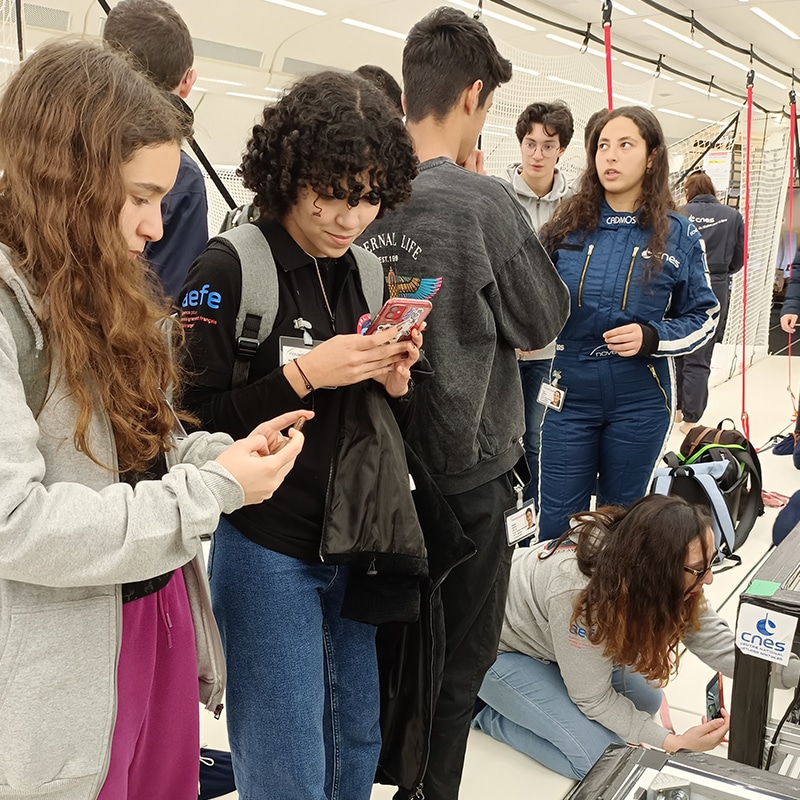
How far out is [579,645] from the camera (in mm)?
2199

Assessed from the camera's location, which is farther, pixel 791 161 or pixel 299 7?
pixel 299 7

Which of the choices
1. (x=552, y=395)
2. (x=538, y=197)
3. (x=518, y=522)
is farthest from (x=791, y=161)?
(x=518, y=522)

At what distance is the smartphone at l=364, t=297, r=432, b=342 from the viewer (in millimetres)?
1297

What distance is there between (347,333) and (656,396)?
165 centimetres

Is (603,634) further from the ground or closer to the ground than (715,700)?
further from the ground

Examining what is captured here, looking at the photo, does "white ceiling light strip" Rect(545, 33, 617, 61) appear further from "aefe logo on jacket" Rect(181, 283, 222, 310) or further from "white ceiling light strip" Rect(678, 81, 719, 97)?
"aefe logo on jacket" Rect(181, 283, 222, 310)

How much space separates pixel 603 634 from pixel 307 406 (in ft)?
3.76

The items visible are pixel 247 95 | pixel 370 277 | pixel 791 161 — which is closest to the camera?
pixel 370 277

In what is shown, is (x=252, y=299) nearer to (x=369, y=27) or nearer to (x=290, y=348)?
(x=290, y=348)

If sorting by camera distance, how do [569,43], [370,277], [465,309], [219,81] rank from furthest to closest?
[219,81] < [569,43] < [465,309] < [370,277]

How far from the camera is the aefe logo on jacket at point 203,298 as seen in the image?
1.31 metres

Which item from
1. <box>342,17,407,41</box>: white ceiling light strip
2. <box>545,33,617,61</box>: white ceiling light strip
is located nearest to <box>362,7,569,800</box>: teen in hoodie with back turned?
<box>545,33,617,61</box>: white ceiling light strip

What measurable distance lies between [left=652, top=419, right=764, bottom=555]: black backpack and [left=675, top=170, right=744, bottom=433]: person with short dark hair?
186 cm

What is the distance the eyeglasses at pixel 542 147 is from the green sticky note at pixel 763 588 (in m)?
2.70
